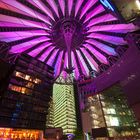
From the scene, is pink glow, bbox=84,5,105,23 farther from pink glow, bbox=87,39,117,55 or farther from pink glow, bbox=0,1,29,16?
pink glow, bbox=0,1,29,16

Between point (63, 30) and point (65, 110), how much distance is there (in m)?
108

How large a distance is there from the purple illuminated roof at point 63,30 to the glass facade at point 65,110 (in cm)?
8750

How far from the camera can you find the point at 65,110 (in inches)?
5089

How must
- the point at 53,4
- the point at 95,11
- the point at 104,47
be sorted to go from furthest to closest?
the point at 104,47, the point at 95,11, the point at 53,4

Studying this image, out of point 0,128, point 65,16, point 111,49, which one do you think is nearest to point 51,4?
point 65,16

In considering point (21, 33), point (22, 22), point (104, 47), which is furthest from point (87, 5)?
point (21, 33)

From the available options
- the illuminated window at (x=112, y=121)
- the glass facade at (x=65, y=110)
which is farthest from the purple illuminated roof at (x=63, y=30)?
the glass facade at (x=65, y=110)

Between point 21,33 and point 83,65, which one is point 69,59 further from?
point 83,65

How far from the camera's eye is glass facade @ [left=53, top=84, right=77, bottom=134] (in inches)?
4730

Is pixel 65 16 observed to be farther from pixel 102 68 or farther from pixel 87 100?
pixel 87 100

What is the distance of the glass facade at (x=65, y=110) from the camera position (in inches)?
4730

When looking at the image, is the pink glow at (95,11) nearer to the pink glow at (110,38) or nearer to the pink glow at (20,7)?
the pink glow at (110,38)

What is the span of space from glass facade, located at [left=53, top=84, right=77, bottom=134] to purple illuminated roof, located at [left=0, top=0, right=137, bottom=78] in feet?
287

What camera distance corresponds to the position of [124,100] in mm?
33344
